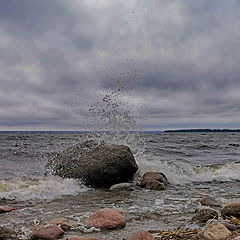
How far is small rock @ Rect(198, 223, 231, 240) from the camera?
12.6 ft

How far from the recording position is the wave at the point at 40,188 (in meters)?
7.72

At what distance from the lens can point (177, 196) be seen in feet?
25.8

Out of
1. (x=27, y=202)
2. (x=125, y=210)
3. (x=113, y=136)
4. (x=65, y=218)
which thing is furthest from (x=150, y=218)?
(x=113, y=136)

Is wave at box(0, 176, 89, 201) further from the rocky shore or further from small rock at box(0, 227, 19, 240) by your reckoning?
small rock at box(0, 227, 19, 240)

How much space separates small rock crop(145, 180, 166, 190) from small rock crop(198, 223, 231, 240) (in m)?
4.91

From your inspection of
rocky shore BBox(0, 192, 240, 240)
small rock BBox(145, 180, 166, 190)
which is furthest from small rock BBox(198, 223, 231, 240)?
small rock BBox(145, 180, 166, 190)

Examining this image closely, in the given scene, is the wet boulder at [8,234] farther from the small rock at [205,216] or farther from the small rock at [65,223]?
the small rock at [205,216]

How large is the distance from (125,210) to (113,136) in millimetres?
6404

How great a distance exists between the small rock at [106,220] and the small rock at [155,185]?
3900mm

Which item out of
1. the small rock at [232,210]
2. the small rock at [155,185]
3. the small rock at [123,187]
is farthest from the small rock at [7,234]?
the small rock at [155,185]

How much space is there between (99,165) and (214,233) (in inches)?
235

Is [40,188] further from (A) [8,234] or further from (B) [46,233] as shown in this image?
(B) [46,233]

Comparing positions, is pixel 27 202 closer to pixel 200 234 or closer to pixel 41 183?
pixel 41 183

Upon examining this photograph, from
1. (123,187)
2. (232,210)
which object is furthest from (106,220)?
(123,187)
